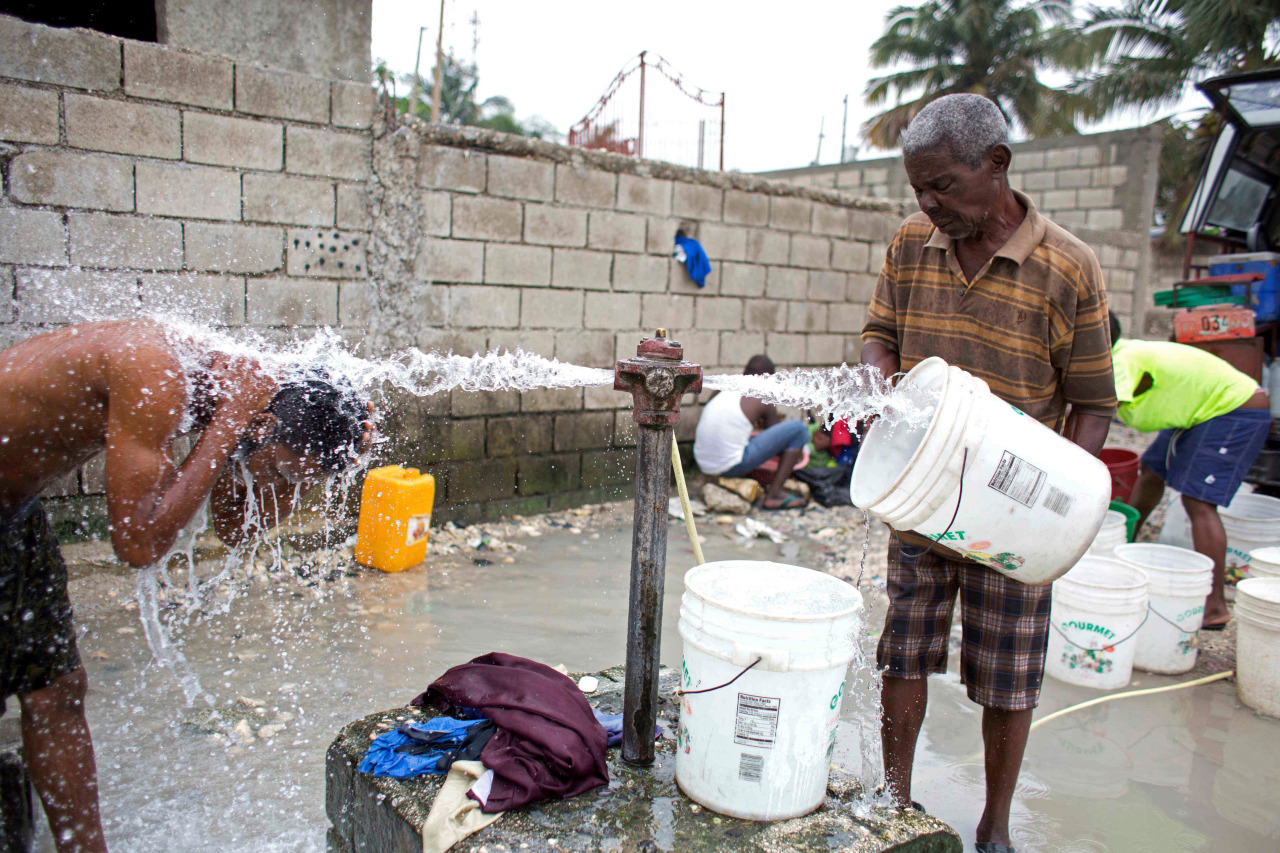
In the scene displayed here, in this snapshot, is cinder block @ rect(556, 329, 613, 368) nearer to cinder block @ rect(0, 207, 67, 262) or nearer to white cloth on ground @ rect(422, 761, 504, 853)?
cinder block @ rect(0, 207, 67, 262)

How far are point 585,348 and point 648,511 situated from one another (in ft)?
12.5

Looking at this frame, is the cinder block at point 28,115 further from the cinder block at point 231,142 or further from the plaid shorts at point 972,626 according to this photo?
the plaid shorts at point 972,626

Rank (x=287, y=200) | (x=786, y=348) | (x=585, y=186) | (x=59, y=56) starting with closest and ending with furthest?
(x=59, y=56)
(x=287, y=200)
(x=585, y=186)
(x=786, y=348)

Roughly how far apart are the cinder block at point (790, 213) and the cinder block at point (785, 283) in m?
0.33

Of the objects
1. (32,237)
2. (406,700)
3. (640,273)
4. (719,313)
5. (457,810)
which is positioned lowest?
(406,700)

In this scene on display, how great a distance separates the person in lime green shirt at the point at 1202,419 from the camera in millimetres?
4047

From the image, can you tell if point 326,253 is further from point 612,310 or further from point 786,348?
point 786,348

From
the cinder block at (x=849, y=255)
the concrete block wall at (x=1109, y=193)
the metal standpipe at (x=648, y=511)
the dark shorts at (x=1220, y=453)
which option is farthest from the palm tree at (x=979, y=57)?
the metal standpipe at (x=648, y=511)

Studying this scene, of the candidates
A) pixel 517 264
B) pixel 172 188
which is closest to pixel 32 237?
pixel 172 188

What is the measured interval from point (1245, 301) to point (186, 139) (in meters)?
6.06

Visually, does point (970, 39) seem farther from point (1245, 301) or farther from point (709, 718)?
point (709, 718)

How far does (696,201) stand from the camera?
239 inches

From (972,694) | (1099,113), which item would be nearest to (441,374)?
(972,694)

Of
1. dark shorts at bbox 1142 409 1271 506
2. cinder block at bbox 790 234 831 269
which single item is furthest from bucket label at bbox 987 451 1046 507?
cinder block at bbox 790 234 831 269
